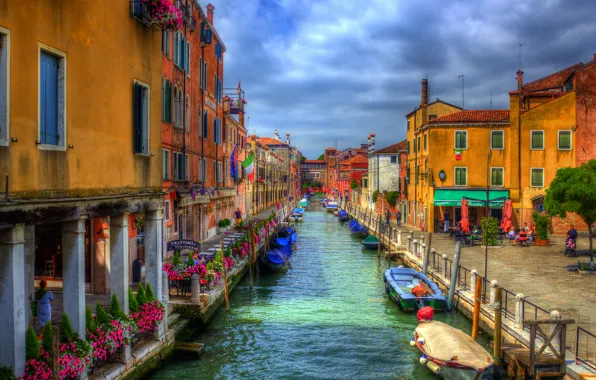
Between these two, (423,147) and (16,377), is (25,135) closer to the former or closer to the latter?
(16,377)

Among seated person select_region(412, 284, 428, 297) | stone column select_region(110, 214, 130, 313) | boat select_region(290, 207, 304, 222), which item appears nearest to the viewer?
stone column select_region(110, 214, 130, 313)

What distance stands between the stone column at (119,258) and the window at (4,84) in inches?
146

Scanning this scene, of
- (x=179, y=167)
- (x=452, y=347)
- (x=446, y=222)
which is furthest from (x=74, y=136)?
(x=446, y=222)

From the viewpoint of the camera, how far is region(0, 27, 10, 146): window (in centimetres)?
688

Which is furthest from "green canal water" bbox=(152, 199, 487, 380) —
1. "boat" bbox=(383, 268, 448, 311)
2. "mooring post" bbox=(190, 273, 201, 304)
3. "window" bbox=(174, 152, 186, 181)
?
"window" bbox=(174, 152, 186, 181)

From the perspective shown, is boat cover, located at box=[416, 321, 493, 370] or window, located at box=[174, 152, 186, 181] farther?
window, located at box=[174, 152, 186, 181]

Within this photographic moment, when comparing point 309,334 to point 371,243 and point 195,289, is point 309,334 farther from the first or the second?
point 371,243

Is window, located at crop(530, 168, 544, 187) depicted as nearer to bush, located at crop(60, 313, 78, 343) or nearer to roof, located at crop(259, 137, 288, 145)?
bush, located at crop(60, 313, 78, 343)

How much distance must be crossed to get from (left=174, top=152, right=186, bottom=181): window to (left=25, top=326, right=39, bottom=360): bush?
49.0 ft

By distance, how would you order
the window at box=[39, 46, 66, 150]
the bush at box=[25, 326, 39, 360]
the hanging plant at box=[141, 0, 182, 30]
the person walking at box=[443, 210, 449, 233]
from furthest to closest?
1. the person walking at box=[443, 210, 449, 233]
2. the hanging plant at box=[141, 0, 182, 30]
3. the window at box=[39, 46, 66, 150]
4. the bush at box=[25, 326, 39, 360]

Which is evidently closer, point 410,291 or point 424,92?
point 410,291

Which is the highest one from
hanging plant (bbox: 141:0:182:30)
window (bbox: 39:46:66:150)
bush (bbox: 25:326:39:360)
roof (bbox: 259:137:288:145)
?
roof (bbox: 259:137:288:145)

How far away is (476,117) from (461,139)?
1728 millimetres

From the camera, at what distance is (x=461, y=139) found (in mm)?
35469
